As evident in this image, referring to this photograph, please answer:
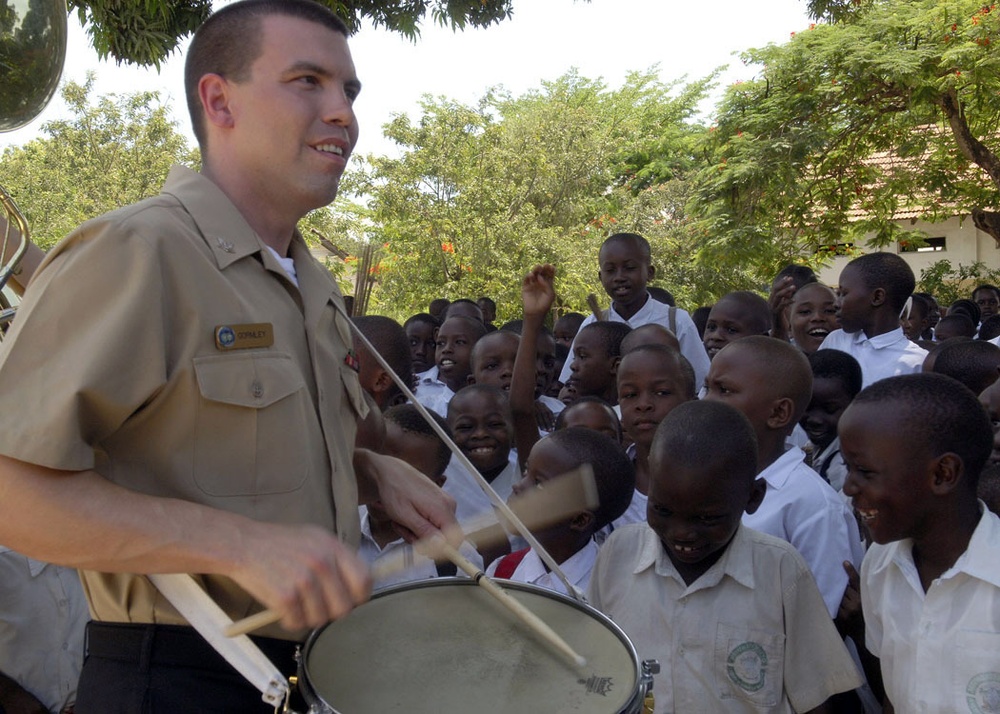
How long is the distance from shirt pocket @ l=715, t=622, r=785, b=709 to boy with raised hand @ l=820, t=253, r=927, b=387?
265 cm

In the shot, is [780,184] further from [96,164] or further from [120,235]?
[96,164]

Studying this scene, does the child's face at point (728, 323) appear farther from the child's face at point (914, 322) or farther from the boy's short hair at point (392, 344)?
the child's face at point (914, 322)

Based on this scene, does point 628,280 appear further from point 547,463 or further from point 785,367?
point 547,463

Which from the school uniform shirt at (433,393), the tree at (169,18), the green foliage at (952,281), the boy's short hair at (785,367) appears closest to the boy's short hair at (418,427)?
the boy's short hair at (785,367)

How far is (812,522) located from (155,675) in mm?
1974

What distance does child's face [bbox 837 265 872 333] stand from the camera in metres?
4.86

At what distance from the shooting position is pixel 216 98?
178 centimetres

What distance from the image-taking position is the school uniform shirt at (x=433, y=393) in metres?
5.27

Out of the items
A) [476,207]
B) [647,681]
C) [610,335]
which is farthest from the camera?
[476,207]

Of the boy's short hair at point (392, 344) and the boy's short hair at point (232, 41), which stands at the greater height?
the boy's short hair at point (232, 41)

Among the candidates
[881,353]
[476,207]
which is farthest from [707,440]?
[476,207]

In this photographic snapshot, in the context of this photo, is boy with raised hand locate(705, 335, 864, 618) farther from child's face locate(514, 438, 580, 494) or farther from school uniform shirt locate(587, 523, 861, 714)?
child's face locate(514, 438, 580, 494)

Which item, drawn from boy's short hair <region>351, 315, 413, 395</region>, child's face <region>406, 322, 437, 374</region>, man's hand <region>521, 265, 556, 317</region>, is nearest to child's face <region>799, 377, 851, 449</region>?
man's hand <region>521, 265, 556, 317</region>

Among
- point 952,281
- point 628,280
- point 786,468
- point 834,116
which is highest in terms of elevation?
point 834,116
